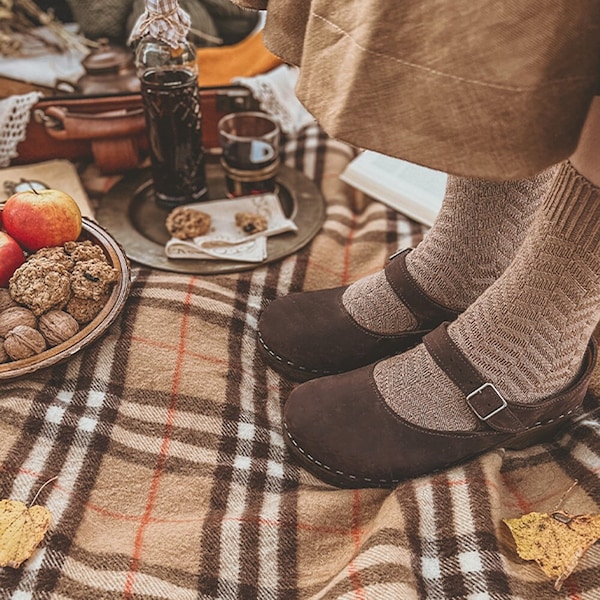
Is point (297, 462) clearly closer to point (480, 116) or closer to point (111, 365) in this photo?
point (111, 365)

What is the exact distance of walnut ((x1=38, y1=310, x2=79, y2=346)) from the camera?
27.4 inches

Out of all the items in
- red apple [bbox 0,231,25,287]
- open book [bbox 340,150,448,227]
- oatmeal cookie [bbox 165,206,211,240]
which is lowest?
oatmeal cookie [bbox 165,206,211,240]

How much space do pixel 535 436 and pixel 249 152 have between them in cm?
59

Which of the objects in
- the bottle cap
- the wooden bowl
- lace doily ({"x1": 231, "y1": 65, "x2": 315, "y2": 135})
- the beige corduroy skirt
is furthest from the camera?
lace doily ({"x1": 231, "y1": 65, "x2": 315, "y2": 135})

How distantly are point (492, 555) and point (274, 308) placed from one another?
38 cm

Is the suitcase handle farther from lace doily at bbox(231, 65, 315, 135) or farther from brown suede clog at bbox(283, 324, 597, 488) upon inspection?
brown suede clog at bbox(283, 324, 597, 488)

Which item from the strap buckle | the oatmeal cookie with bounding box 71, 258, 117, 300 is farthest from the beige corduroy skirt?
the oatmeal cookie with bounding box 71, 258, 117, 300

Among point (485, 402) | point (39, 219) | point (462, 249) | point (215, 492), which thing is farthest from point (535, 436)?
point (39, 219)

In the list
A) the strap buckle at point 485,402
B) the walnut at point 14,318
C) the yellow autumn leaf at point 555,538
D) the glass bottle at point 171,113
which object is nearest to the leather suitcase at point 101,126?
the glass bottle at point 171,113

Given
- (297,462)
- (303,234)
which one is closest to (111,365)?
(297,462)

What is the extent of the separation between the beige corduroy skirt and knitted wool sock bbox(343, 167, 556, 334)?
0.29 meters

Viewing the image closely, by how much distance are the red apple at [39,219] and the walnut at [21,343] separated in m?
0.13

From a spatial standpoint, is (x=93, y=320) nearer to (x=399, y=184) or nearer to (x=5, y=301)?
(x=5, y=301)

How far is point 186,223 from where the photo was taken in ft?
3.09
